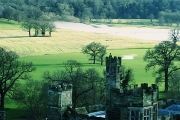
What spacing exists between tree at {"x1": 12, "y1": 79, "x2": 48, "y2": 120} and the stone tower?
19.2 m

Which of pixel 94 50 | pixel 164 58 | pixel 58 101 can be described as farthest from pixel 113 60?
pixel 94 50

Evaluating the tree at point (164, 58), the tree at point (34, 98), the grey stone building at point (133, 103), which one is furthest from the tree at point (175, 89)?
the grey stone building at point (133, 103)

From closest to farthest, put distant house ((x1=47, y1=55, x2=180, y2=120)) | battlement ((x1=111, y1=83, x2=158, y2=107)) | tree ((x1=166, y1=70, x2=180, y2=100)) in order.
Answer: battlement ((x1=111, y1=83, x2=158, y2=107)) < distant house ((x1=47, y1=55, x2=180, y2=120)) < tree ((x1=166, y1=70, x2=180, y2=100))

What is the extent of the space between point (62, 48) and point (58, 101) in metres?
92.9

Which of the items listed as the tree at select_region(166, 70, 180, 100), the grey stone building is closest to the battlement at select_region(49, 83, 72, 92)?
the grey stone building

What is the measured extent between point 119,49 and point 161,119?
93147 millimetres

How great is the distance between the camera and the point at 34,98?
51844mm

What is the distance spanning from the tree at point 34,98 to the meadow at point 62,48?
2144cm

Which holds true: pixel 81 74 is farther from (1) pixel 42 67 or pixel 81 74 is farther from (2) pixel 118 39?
(2) pixel 118 39

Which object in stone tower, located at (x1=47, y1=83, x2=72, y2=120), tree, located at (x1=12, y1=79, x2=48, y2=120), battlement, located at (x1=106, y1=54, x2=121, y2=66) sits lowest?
tree, located at (x1=12, y1=79, x2=48, y2=120)

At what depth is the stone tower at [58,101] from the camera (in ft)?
97.5

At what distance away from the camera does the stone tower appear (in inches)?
1169

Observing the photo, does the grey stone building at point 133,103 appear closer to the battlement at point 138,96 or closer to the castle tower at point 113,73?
the battlement at point 138,96

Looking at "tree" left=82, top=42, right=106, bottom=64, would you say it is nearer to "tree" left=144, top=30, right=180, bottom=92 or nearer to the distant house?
"tree" left=144, top=30, right=180, bottom=92
